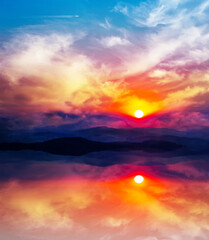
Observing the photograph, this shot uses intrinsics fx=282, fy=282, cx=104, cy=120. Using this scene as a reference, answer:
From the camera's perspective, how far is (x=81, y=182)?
7441mm

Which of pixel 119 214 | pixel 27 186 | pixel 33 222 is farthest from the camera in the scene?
pixel 27 186

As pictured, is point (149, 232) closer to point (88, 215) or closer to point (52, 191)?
point (88, 215)

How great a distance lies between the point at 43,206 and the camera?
5191 millimetres

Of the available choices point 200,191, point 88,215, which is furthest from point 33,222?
point 200,191

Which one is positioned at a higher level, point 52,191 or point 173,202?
point 52,191

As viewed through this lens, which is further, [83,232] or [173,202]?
[173,202]

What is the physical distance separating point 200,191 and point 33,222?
12.6 ft

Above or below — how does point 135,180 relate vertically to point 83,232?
above

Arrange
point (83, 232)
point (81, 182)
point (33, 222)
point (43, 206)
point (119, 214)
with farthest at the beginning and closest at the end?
1. point (81, 182)
2. point (43, 206)
3. point (119, 214)
4. point (33, 222)
5. point (83, 232)

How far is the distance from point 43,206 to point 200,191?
347 centimetres

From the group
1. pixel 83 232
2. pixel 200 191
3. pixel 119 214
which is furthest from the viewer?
pixel 200 191

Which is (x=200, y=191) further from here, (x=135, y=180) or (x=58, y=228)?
(x=58, y=228)

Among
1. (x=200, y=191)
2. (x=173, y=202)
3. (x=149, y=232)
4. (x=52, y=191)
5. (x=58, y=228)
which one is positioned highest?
(x=52, y=191)

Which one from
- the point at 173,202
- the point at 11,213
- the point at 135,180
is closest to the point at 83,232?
the point at 11,213
